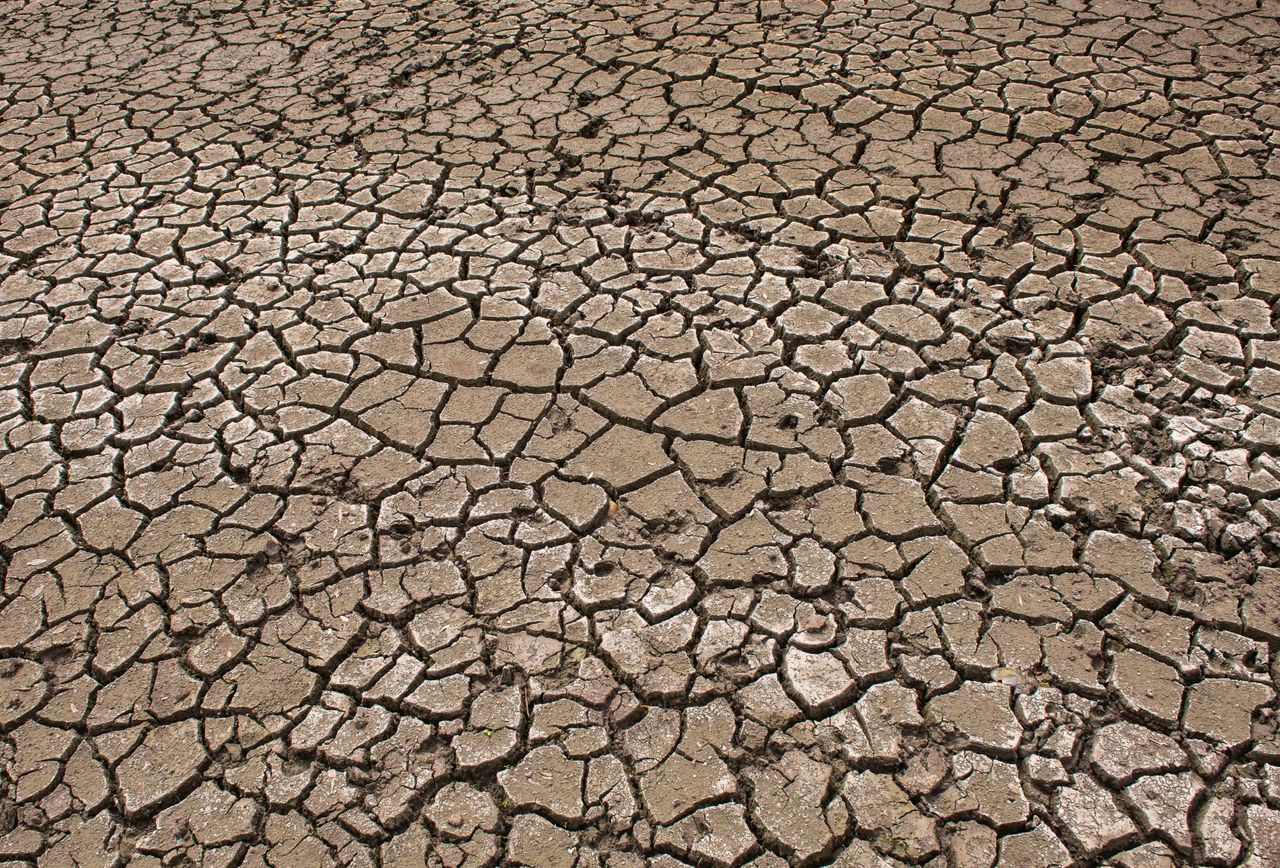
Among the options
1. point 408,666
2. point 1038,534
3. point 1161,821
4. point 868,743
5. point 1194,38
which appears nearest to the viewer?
point 1161,821

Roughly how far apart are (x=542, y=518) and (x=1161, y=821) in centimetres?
161

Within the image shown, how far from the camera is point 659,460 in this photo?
289 centimetres

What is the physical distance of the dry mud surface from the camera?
6.95ft

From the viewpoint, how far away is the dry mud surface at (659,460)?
6.95 ft

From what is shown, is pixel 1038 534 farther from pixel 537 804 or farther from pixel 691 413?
pixel 537 804

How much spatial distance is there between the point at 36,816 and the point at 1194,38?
5.57 m

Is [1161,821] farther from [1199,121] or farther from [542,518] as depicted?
[1199,121]

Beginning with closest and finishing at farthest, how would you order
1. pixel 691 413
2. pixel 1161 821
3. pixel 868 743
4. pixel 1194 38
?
1. pixel 1161 821
2. pixel 868 743
3. pixel 691 413
4. pixel 1194 38

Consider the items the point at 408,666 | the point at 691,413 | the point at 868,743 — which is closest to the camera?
the point at 868,743

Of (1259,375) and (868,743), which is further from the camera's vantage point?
(1259,375)

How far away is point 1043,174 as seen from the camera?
3982 mm

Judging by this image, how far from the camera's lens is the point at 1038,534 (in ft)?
8.57

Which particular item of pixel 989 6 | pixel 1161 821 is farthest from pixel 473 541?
pixel 989 6

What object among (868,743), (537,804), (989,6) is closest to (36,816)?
(537,804)
